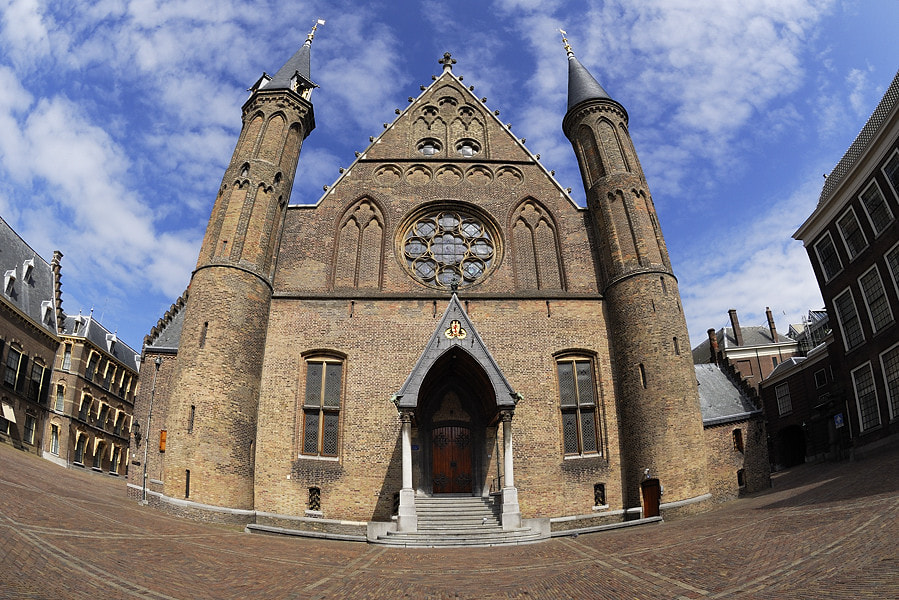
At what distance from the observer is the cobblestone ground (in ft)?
26.1

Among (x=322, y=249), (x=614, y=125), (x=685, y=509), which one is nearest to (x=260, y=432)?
(x=322, y=249)

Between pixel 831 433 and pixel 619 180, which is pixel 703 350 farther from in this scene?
pixel 619 180

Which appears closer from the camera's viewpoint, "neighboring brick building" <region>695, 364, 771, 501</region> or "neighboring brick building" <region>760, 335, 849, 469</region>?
"neighboring brick building" <region>695, 364, 771, 501</region>

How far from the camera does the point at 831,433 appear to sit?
2953 centimetres

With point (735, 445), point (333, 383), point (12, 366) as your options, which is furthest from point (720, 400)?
point (12, 366)

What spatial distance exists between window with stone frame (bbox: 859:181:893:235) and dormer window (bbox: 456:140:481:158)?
16381 millimetres

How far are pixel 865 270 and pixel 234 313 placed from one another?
25237 mm

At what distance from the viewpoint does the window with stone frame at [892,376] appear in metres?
21.8

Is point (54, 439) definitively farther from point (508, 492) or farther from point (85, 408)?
point (508, 492)

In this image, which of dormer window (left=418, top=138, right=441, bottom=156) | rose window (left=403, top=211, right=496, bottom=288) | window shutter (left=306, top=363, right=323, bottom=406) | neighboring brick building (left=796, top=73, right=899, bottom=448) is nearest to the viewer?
window shutter (left=306, top=363, right=323, bottom=406)

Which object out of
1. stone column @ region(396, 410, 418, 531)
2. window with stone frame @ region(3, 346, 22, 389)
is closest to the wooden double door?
stone column @ region(396, 410, 418, 531)

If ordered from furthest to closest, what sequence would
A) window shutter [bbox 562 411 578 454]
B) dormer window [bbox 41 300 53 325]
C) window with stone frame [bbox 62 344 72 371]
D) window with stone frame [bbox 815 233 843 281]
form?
window with stone frame [bbox 62 344 72 371] → dormer window [bbox 41 300 53 325] → window with stone frame [bbox 815 233 843 281] → window shutter [bbox 562 411 578 454]

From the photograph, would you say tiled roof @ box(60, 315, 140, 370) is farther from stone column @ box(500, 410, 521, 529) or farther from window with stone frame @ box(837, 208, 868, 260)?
window with stone frame @ box(837, 208, 868, 260)

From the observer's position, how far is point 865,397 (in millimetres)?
23828
